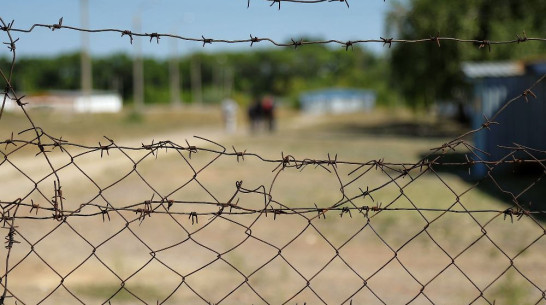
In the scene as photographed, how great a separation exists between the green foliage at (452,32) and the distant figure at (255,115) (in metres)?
7.12

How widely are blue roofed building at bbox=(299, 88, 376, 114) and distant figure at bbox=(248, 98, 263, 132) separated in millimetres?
65894

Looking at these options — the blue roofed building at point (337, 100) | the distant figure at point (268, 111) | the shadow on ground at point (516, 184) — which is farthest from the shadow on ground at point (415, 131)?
the blue roofed building at point (337, 100)

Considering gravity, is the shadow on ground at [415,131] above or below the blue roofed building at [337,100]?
above

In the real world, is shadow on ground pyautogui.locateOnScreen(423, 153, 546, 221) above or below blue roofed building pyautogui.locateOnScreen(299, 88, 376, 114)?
above

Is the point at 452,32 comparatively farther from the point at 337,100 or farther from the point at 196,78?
the point at 337,100

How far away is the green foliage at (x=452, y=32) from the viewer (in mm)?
27547

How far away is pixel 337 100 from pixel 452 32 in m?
76.2

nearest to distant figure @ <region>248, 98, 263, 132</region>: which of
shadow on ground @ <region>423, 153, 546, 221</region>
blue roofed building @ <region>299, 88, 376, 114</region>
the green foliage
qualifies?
the green foliage

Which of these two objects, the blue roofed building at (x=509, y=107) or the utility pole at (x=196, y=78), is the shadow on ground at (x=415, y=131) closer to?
the blue roofed building at (x=509, y=107)

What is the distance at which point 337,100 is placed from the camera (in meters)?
104

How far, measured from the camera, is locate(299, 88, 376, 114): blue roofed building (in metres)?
103

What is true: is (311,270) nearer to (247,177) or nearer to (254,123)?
(247,177)

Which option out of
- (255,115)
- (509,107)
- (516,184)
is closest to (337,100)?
(255,115)

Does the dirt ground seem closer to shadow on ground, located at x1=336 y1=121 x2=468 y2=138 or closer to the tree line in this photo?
the tree line
